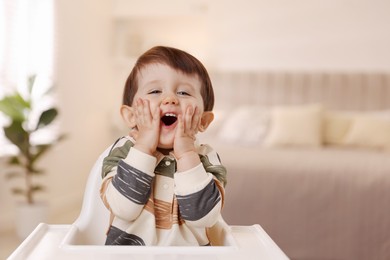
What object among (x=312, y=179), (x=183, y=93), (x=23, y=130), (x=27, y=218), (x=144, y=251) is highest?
(x=183, y=93)

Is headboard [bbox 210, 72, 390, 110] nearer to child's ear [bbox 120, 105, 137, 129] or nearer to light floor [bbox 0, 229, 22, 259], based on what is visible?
light floor [bbox 0, 229, 22, 259]

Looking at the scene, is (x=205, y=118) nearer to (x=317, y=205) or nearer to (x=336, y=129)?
(x=317, y=205)

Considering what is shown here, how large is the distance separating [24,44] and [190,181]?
309 cm

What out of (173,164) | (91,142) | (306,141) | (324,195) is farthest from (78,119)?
(173,164)

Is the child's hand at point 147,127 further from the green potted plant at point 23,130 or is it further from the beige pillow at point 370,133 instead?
the beige pillow at point 370,133

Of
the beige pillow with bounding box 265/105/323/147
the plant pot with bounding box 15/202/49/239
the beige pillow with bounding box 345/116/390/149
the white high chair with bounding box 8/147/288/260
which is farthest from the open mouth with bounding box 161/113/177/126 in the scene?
the beige pillow with bounding box 345/116/390/149

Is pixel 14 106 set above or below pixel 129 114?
below

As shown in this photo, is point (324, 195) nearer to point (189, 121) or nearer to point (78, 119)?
point (189, 121)

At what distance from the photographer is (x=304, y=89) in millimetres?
4410

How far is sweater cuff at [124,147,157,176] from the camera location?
0.95 meters

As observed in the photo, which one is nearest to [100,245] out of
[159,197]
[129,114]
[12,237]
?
[159,197]

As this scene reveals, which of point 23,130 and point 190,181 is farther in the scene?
point 23,130

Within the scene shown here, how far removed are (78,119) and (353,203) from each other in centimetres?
240

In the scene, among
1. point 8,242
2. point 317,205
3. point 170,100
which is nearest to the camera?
point 170,100
